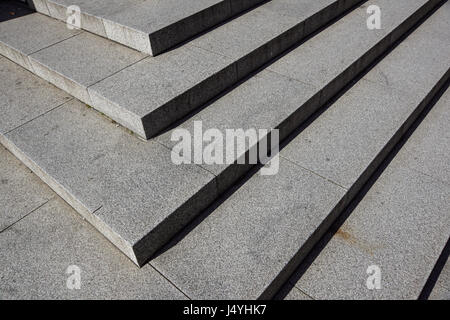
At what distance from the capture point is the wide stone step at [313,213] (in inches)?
120

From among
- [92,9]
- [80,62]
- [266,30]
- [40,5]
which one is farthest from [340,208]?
[40,5]

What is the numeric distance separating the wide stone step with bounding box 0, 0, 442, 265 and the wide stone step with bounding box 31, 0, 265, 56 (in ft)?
3.75

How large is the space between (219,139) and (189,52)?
63.3 inches

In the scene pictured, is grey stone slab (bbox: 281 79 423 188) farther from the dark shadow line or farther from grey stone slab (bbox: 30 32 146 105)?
grey stone slab (bbox: 30 32 146 105)

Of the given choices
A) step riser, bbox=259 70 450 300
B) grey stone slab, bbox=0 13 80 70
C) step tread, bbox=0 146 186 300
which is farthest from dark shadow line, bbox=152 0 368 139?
grey stone slab, bbox=0 13 80 70

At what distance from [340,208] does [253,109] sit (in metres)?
1.53

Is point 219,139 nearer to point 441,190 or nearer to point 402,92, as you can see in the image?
point 441,190

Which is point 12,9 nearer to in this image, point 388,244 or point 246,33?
point 246,33

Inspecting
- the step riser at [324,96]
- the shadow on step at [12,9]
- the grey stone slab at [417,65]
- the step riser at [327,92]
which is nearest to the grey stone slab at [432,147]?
the grey stone slab at [417,65]

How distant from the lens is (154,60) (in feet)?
14.9

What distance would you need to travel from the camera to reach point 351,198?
3889mm

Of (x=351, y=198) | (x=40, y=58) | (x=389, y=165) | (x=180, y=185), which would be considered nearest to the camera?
(x=180, y=185)

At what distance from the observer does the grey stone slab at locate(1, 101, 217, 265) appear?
3.08 m
